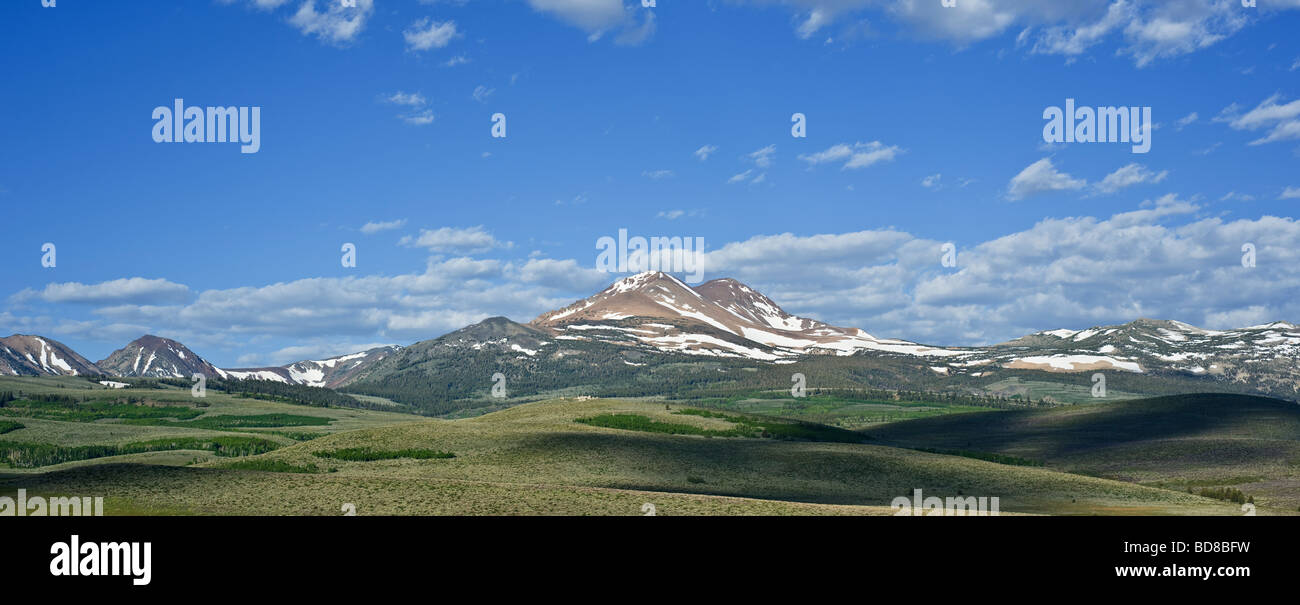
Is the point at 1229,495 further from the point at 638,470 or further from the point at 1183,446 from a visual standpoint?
the point at 1183,446

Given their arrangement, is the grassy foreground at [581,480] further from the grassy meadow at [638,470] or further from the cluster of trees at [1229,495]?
the cluster of trees at [1229,495]

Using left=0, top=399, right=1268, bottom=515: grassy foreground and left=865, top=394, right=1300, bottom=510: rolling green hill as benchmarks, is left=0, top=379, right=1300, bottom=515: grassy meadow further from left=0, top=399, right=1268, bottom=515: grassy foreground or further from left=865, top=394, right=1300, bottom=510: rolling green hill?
left=865, top=394, right=1300, bottom=510: rolling green hill

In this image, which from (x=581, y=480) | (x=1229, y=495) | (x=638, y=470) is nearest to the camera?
(x=581, y=480)

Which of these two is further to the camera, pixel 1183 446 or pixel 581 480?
pixel 1183 446

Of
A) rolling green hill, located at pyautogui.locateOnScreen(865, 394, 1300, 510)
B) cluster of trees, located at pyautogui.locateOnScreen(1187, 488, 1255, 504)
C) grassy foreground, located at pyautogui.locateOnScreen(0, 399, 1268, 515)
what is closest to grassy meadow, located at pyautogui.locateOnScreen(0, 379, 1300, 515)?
grassy foreground, located at pyautogui.locateOnScreen(0, 399, 1268, 515)

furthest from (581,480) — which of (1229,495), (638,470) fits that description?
(1229,495)

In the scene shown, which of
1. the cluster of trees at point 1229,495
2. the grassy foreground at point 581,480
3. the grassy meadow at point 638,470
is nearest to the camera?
the grassy foreground at point 581,480

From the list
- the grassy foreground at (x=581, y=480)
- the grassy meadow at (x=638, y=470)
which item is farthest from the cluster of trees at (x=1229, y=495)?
the grassy foreground at (x=581, y=480)

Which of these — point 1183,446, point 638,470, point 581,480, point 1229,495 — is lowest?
point 1183,446

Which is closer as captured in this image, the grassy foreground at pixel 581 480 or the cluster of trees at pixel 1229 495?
the grassy foreground at pixel 581 480

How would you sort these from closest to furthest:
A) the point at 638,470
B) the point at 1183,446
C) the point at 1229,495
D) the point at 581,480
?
the point at 581,480 → the point at 1229,495 → the point at 638,470 → the point at 1183,446
